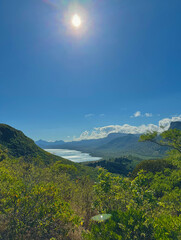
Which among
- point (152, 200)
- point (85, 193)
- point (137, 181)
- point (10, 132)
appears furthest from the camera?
point (10, 132)

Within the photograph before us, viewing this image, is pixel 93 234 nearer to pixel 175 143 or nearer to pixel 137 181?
Answer: pixel 137 181

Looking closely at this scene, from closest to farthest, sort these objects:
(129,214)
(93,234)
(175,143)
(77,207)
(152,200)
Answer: (93,234), (129,214), (152,200), (77,207), (175,143)

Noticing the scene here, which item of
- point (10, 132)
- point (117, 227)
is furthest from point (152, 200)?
point (10, 132)

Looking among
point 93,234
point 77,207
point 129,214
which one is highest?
point 129,214

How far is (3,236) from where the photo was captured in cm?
461

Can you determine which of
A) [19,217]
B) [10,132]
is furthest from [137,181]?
[10,132]

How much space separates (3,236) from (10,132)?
7507 centimetres

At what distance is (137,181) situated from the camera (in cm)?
661

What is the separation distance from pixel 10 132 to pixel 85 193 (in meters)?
73.3

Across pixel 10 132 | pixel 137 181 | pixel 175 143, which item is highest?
Answer: pixel 10 132

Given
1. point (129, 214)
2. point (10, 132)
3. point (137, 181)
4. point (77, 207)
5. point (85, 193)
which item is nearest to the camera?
point (129, 214)

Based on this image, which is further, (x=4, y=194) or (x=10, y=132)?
(x=10, y=132)

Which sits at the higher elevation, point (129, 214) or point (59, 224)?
point (129, 214)

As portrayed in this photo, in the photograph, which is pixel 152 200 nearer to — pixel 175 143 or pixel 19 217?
pixel 19 217
